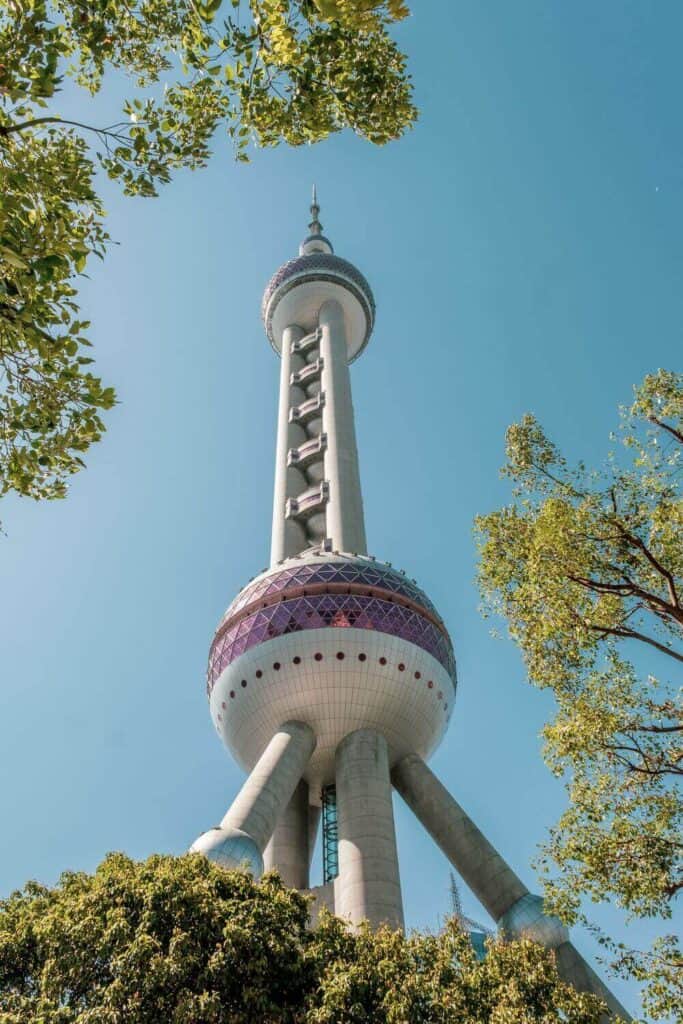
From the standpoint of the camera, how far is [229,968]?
15.6m

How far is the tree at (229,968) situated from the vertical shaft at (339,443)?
85.2ft

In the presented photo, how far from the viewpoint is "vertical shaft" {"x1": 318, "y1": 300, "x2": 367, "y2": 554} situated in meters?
43.5

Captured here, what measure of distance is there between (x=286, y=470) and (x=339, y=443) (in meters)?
3.81

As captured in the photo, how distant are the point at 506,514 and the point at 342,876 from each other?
2084 centimetres

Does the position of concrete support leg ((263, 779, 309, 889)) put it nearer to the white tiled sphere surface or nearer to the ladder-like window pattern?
the ladder-like window pattern

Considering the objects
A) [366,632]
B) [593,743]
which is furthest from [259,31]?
[366,632]

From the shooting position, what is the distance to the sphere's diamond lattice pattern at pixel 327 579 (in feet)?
122

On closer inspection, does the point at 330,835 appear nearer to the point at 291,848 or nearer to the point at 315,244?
the point at 291,848

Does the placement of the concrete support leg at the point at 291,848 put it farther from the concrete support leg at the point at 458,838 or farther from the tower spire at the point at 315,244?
the tower spire at the point at 315,244

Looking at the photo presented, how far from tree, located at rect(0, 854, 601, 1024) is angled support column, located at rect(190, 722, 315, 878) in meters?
9.06

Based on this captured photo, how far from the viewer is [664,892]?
12344mm

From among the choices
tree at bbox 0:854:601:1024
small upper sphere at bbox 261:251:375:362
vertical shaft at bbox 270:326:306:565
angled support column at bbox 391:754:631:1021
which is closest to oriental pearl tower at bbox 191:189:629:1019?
angled support column at bbox 391:754:631:1021

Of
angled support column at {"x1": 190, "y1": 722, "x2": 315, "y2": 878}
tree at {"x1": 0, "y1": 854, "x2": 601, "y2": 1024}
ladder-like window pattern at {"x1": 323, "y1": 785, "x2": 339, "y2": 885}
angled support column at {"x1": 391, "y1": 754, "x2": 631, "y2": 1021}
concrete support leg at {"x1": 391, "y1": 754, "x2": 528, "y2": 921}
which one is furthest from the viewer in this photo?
ladder-like window pattern at {"x1": 323, "y1": 785, "x2": 339, "y2": 885}

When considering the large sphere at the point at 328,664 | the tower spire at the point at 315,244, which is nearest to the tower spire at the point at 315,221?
the tower spire at the point at 315,244
